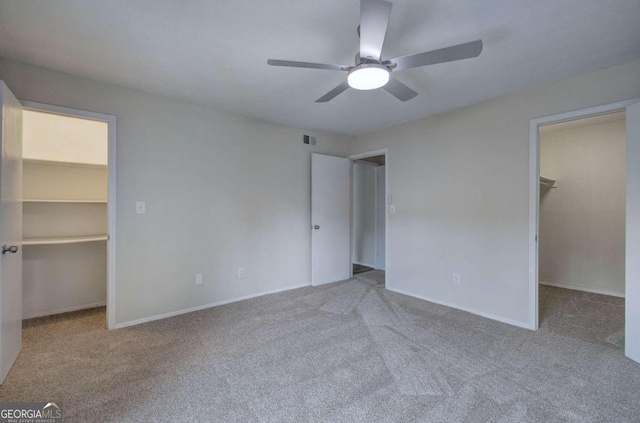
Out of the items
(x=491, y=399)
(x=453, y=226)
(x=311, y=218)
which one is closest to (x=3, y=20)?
(x=311, y=218)

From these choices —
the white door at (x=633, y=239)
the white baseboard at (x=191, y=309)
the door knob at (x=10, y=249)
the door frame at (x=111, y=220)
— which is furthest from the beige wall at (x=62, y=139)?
the white door at (x=633, y=239)

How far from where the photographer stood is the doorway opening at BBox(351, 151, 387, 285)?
543 centimetres

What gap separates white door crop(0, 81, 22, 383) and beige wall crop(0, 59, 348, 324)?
1.85 ft

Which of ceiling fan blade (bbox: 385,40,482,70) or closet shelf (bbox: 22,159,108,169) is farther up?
ceiling fan blade (bbox: 385,40,482,70)

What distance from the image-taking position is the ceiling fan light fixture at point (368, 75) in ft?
5.72

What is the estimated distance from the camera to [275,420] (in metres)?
1.57

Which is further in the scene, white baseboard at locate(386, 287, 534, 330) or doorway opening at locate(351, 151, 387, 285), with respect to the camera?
doorway opening at locate(351, 151, 387, 285)

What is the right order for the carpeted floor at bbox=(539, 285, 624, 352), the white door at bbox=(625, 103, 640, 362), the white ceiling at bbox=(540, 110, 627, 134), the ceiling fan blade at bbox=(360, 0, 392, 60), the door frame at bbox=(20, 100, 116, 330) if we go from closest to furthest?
the ceiling fan blade at bbox=(360, 0, 392, 60)
the white door at bbox=(625, 103, 640, 362)
the carpeted floor at bbox=(539, 285, 624, 352)
the door frame at bbox=(20, 100, 116, 330)
the white ceiling at bbox=(540, 110, 627, 134)

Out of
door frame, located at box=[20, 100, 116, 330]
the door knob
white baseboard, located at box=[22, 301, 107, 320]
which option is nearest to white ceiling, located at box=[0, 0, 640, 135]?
door frame, located at box=[20, 100, 116, 330]

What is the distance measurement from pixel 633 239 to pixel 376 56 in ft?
7.97

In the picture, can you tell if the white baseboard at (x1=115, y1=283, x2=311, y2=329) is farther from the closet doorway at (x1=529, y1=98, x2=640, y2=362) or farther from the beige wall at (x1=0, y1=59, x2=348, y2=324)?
the closet doorway at (x1=529, y1=98, x2=640, y2=362)

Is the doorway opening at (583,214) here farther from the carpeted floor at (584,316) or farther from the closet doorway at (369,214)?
the closet doorway at (369,214)

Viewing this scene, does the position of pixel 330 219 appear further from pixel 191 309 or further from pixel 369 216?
pixel 191 309

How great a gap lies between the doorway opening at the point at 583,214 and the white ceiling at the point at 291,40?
2.09 m
